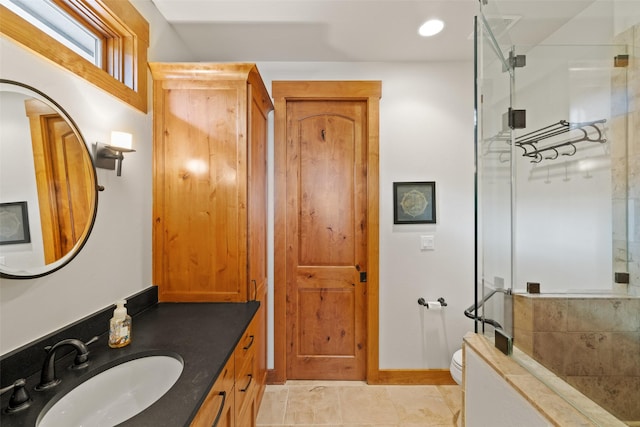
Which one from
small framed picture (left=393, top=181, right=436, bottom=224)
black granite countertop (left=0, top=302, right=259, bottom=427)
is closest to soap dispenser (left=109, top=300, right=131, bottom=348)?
black granite countertop (left=0, top=302, right=259, bottom=427)

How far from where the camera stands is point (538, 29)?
1.48 meters

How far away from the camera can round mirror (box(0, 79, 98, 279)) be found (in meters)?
0.85

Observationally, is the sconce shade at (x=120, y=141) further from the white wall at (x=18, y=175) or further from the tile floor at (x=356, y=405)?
the tile floor at (x=356, y=405)

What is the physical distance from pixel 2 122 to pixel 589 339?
2692 millimetres

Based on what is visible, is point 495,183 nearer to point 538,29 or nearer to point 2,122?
point 538,29

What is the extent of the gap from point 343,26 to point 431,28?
24.4 inches

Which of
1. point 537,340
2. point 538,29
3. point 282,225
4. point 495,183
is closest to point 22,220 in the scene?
point 282,225

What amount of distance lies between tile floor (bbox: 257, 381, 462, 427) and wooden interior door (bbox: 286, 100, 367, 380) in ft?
0.55

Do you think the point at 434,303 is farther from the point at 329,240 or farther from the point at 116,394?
the point at 116,394

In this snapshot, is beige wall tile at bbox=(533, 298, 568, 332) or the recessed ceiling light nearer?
beige wall tile at bbox=(533, 298, 568, 332)

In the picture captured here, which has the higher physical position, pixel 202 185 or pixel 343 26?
pixel 343 26

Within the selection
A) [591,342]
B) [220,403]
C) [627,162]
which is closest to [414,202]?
[627,162]

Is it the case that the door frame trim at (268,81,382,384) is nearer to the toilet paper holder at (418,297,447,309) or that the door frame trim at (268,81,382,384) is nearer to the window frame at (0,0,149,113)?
the toilet paper holder at (418,297,447,309)

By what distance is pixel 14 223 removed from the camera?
86 cm
